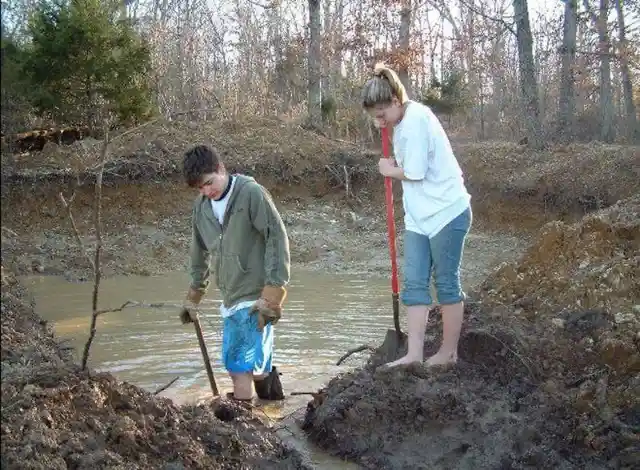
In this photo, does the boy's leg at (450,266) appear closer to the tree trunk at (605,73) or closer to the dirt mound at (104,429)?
the dirt mound at (104,429)

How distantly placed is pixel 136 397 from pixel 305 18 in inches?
1047

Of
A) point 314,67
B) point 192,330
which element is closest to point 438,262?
point 192,330

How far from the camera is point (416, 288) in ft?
14.9

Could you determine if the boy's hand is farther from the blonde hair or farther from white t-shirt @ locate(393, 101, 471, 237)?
the blonde hair

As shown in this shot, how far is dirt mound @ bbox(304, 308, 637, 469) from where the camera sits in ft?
12.7

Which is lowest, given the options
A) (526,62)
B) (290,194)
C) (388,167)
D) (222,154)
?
(290,194)

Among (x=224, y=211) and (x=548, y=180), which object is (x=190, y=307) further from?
(x=548, y=180)

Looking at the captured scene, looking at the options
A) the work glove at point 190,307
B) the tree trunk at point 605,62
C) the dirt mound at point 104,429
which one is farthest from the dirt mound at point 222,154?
the dirt mound at point 104,429

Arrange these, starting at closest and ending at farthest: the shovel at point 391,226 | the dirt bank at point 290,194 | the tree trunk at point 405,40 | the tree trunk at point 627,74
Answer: the shovel at point 391,226 → the dirt bank at point 290,194 → the tree trunk at point 627,74 → the tree trunk at point 405,40

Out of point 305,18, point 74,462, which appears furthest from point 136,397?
point 305,18

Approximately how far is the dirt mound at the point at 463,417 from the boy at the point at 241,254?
558 mm

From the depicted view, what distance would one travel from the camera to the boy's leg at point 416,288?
4.54 metres

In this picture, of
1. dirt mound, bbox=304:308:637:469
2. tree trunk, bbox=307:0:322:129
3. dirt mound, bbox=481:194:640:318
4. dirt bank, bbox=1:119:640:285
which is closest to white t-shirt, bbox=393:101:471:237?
dirt mound, bbox=304:308:637:469

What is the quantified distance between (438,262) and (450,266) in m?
0.07
